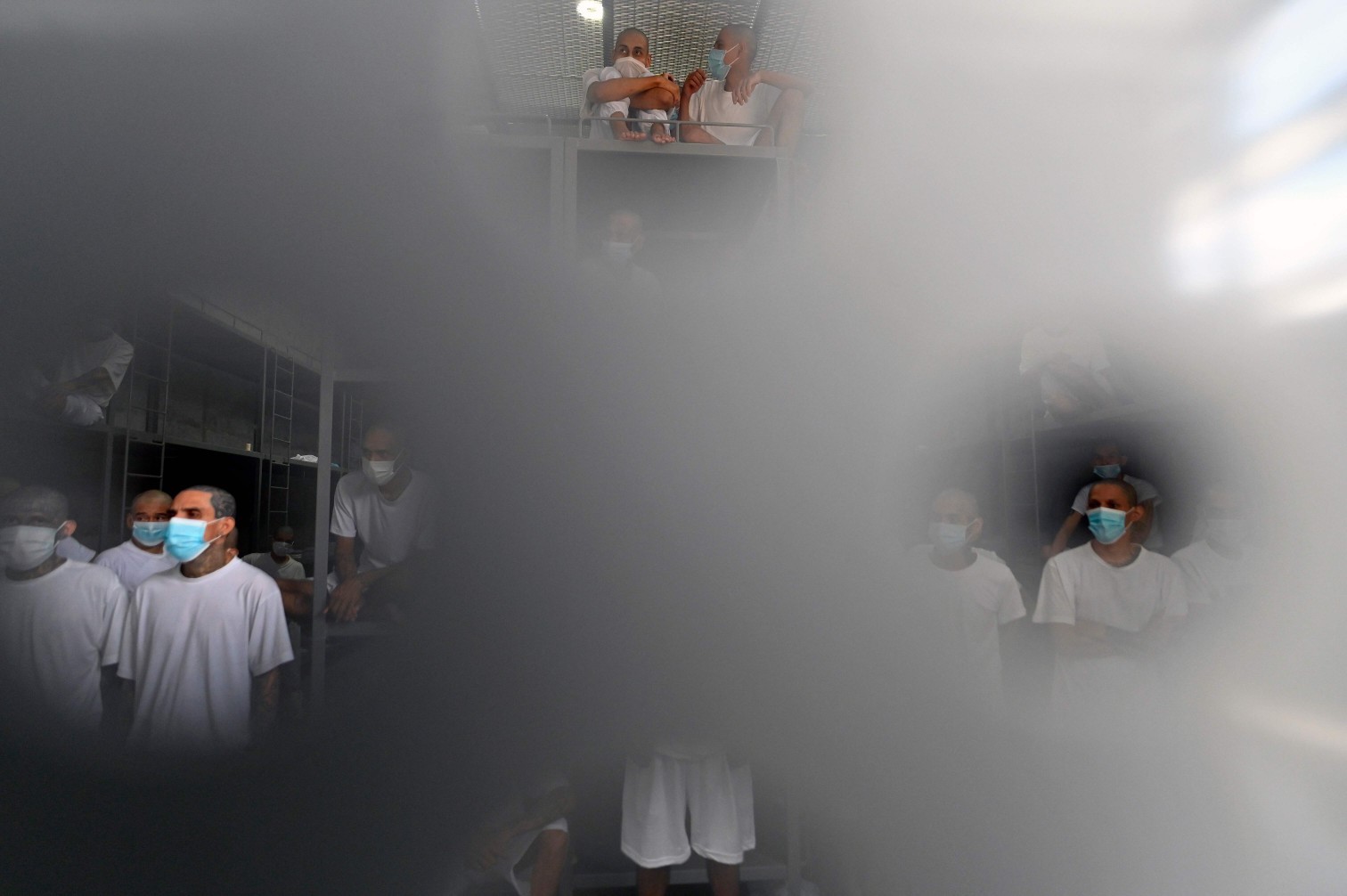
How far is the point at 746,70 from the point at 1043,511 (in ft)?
2.55

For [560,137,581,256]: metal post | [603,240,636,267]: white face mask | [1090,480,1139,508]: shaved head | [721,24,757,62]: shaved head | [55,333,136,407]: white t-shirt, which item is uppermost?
[721,24,757,62]: shaved head

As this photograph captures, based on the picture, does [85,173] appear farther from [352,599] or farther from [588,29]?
[588,29]

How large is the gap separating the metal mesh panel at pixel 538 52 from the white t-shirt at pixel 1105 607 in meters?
1.02

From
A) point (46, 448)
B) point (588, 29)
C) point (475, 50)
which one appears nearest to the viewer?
point (46, 448)

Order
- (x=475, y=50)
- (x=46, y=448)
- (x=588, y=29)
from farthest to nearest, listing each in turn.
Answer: (x=588, y=29) → (x=475, y=50) → (x=46, y=448)

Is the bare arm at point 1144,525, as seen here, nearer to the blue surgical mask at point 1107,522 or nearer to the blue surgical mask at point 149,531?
the blue surgical mask at point 1107,522

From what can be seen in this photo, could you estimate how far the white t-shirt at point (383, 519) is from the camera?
0.77 metres

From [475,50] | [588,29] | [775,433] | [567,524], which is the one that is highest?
[588,29]

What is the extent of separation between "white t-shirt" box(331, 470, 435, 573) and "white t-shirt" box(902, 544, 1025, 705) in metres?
0.62

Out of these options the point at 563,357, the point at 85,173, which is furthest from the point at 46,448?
the point at 563,357

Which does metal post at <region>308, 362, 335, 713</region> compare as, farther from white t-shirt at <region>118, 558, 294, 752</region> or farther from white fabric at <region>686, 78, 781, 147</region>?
white fabric at <region>686, 78, 781, 147</region>

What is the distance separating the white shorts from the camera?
814 mm

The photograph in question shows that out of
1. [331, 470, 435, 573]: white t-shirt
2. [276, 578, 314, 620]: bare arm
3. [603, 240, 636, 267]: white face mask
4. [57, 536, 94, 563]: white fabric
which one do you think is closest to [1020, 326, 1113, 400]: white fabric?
[603, 240, 636, 267]: white face mask

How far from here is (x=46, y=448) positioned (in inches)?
30.1
